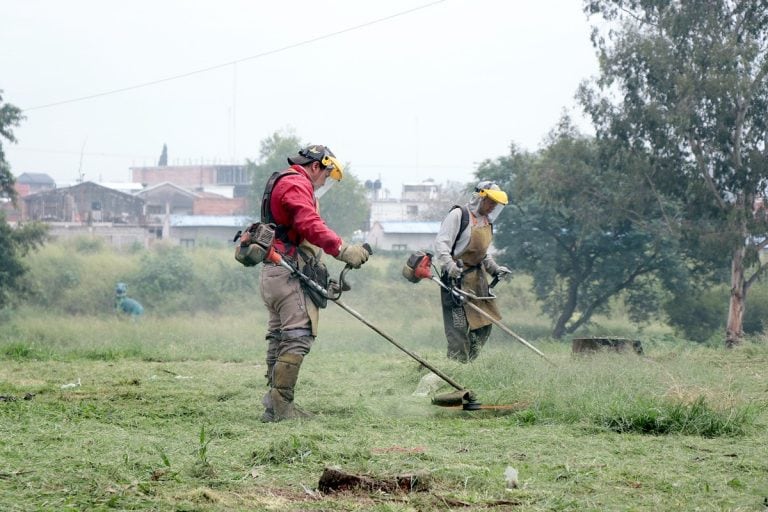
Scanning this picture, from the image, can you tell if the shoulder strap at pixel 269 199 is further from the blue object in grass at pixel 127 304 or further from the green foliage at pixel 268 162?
the green foliage at pixel 268 162

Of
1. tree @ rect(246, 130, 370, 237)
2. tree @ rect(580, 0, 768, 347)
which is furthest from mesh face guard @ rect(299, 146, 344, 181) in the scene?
tree @ rect(246, 130, 370, 237)

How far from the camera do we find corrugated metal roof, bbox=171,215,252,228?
190ft

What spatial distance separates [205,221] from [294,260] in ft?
173

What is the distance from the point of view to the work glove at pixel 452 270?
398 inches

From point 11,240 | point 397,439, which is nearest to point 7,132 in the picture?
point 11,240

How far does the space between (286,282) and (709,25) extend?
55.9 ft

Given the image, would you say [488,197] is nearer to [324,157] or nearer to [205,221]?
[324,157]

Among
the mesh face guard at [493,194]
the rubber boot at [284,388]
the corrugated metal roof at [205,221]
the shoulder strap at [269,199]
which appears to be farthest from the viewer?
the corrugated metal roof at [205,221]

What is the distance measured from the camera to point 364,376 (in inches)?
408

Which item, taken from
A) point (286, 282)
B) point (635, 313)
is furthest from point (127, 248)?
point (286, 282)

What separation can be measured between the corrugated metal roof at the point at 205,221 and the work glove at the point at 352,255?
162 ft

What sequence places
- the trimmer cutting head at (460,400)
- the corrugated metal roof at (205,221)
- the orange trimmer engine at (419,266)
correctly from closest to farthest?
the trimmer cutting head at (460,400) < the orange trimmer engine at (419,266) < the corrugated metal roof at (205,221)

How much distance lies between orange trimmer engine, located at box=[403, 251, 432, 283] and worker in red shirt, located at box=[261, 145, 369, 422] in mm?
2147

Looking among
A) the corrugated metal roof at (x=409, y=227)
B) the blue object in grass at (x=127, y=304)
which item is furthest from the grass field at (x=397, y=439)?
the corrugated metal roof at (x=409, y=227)
